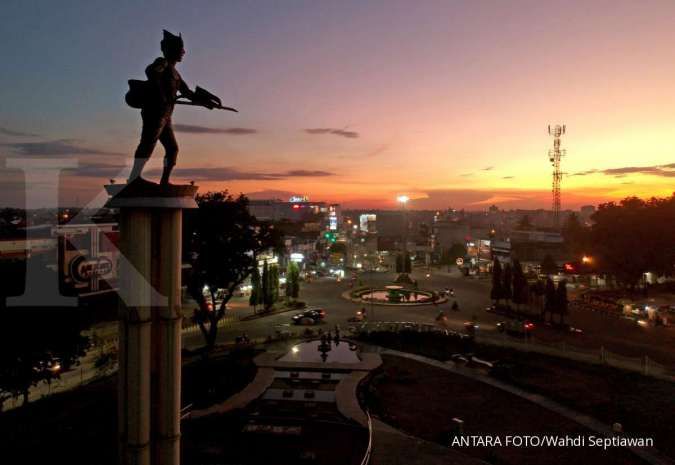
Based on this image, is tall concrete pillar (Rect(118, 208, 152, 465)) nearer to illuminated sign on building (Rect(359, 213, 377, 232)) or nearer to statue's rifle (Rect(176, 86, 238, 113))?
statue's rifle (Rect(176, 86, 238, 113))

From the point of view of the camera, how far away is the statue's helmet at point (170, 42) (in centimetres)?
718

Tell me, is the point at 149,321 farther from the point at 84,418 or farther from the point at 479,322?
the point at 479,322

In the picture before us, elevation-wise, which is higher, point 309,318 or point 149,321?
point 149,321

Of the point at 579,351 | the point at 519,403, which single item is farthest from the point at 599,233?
the point at 519,403

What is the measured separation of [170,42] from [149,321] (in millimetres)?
4399

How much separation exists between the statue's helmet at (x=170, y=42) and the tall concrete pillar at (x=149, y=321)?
221 centimetres

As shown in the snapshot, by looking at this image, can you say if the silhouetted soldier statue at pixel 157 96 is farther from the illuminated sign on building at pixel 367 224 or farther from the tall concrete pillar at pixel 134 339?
the illuminated sign on building at pixel 367 224

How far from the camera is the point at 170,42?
7.18 metres

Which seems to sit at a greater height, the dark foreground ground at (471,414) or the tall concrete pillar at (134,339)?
the tall concrete pillar at (134,339)

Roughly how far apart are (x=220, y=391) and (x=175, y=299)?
1350 cm

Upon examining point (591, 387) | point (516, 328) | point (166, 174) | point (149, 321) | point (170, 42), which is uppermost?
point (170, 42)

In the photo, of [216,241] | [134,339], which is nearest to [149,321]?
[134,339]

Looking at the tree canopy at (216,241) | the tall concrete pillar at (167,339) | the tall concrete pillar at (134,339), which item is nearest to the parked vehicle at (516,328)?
the tree canopy at (216,241)

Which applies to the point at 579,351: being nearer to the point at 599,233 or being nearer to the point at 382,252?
the point at 599,233
